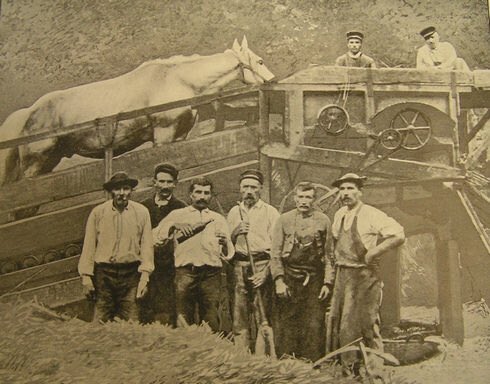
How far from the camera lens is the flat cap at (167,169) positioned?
5188 millimetres

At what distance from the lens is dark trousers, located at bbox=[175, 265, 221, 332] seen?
→ 483 cm

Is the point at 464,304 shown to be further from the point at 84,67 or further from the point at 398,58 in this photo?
the point at 84,67

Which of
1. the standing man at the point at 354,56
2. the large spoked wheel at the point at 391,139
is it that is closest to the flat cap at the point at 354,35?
the standing man at the point at 354,56

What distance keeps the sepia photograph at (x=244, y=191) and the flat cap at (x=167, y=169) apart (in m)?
0.01

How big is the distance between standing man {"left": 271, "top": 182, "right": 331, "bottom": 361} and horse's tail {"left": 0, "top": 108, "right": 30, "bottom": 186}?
2003 millimetres

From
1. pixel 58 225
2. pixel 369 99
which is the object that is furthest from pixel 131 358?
pixel 369 99

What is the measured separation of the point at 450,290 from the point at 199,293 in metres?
1.71

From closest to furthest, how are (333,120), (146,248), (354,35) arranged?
(146,248), (333,120), (354,35)

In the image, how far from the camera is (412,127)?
5195 millimetres

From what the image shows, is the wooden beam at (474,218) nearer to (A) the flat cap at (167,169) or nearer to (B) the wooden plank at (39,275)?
(A) the flat cap at (167,169)

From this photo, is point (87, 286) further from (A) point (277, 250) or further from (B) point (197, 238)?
(A) point (277, 250)

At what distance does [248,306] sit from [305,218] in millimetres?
733

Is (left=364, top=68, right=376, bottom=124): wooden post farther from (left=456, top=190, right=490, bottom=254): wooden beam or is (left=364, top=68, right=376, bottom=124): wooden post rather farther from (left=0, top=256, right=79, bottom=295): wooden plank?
(left=0, top=256, right=79, bottom=295): wooden plank

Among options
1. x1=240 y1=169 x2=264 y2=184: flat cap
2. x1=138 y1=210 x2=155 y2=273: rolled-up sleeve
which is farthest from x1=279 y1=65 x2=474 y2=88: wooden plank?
x1=138 y1=210 x2=155 y2=273: rolled-up sleeve
